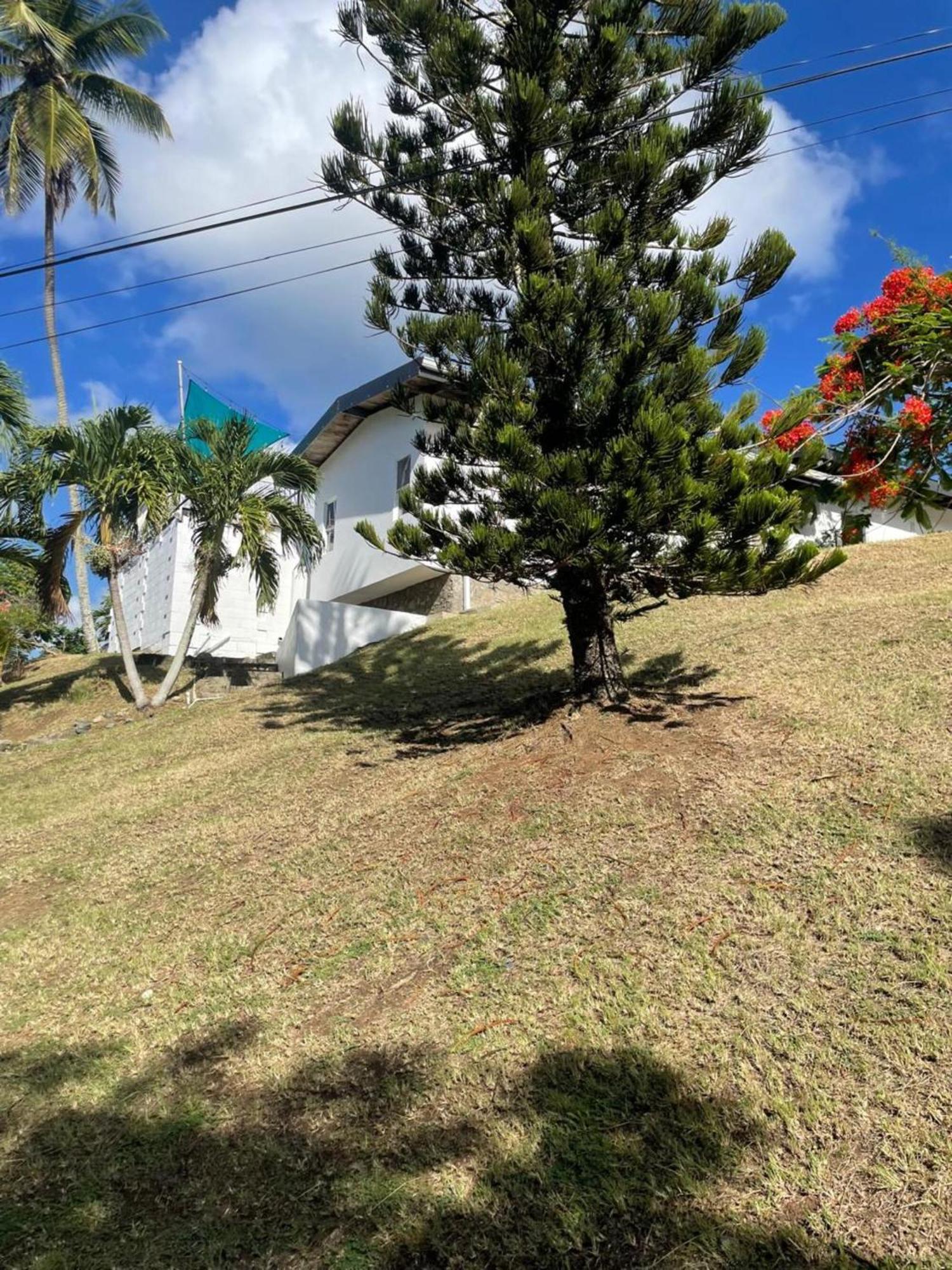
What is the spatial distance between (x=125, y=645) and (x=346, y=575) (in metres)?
5.84

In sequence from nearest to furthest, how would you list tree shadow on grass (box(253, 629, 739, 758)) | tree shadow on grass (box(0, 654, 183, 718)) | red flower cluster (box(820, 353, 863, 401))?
red flower cluster (box(820, 353, 863, 401)) → tree shadow on grass (box(253, 629, 739, 758)) → tree shadow on grass (box(0, 654, 183, 718))

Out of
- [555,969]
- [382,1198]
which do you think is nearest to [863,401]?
[555,969]

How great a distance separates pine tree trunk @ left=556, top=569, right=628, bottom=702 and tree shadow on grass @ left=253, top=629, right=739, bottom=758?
9.6 inches

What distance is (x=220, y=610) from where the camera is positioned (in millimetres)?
21625

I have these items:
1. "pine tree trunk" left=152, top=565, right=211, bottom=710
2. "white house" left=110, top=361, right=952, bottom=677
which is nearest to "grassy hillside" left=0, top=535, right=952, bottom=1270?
"pine tree trunk" left=152, top=565, right=211, bottom=710

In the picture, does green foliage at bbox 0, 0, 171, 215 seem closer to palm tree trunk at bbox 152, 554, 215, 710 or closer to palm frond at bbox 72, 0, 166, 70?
palm frond at bbox 72, 0, 166, 70

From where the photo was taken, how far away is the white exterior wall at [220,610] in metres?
21.3

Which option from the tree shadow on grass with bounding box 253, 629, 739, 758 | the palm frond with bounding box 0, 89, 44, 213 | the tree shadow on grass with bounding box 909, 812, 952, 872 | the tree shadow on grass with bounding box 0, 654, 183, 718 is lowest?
the tree shadow on grass with bounding box 909, 812, 952, 872

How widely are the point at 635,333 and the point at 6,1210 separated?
5.78m

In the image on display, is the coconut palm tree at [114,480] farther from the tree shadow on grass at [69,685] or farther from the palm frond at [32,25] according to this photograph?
the palm frond at [32,25]

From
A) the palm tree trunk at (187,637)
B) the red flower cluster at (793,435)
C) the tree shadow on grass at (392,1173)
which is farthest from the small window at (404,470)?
the tree shadow on grass at (392,1173)

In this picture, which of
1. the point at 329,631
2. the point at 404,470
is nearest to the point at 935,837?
the point at 329,631

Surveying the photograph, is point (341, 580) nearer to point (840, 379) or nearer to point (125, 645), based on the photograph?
point (125, 645)

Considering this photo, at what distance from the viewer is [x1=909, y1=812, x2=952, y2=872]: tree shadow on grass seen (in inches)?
154
